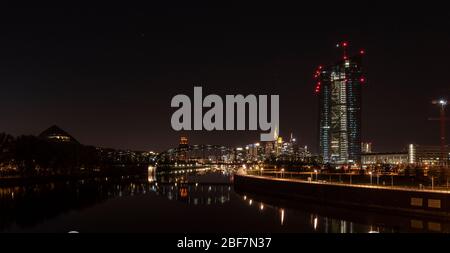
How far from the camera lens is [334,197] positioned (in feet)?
107

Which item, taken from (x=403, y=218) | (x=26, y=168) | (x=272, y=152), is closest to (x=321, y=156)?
(x=272, y=152)

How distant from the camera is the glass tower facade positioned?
145m

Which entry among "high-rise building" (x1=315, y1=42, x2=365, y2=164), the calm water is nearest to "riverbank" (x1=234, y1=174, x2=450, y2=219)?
the calm water

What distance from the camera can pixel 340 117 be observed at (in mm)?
152125

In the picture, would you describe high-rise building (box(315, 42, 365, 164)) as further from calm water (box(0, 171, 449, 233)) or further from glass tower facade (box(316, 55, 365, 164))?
calm water (box(0, 171, 449, 233))

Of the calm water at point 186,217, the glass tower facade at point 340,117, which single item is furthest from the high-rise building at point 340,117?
the calm water at point 186,217

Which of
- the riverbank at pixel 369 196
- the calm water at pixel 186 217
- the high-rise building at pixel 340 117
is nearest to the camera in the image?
the riverbank at pixel 369 196

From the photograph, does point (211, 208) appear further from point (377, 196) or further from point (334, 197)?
point (377, 196)

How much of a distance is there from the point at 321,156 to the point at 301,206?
418ft

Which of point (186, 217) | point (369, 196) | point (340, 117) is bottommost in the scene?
point (186, 217)

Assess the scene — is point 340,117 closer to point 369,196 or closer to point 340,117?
point 340,117

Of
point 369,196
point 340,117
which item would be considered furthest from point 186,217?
point 340,117

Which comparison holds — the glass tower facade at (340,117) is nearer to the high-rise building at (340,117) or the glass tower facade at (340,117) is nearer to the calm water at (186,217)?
the high-rise building at (340,117)

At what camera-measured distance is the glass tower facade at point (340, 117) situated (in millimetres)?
144788
